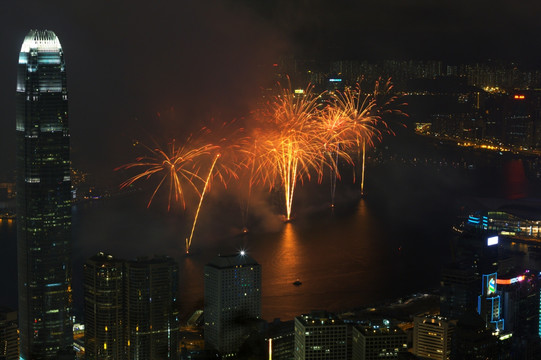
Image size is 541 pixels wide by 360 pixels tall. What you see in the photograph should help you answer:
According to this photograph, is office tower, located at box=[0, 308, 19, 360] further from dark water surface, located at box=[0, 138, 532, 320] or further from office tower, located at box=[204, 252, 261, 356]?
office tower, located at box=[204, 252, 261, 356]

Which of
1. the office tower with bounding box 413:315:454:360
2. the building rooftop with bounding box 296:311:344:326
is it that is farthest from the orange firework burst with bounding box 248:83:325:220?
Result: the building rooftop with bounding box 296:311:344:326

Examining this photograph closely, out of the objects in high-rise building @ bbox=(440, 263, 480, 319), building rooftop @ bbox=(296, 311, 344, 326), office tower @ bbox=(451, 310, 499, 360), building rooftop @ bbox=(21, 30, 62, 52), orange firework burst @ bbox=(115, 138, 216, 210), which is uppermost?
building rooftop @ bbox=(21, 30, 62, 52)

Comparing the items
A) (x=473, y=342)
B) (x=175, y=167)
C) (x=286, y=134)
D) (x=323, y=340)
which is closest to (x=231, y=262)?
(x=323, y=340)

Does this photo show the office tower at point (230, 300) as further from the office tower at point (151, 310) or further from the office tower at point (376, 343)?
the office tower at point (376, 343)

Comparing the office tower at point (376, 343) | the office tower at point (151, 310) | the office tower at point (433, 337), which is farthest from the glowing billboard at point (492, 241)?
the office tower at point (151, 310)

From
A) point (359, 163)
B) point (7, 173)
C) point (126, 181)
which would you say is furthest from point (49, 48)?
point (359, 163)

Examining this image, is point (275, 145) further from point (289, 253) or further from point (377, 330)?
point (377, 330)

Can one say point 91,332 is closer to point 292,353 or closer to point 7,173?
point 292,353
